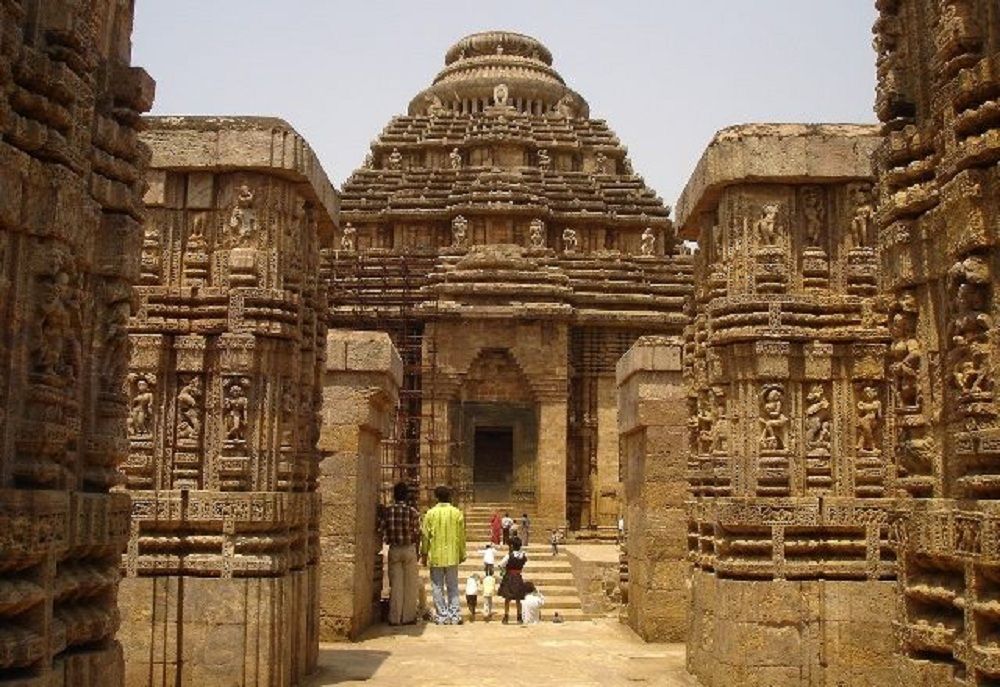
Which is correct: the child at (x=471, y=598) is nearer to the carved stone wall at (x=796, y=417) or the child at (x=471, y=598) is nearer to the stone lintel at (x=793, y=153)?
the carved stone wall at (x=796, y=417)

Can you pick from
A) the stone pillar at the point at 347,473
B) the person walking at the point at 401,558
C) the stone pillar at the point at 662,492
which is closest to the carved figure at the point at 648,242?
the stone pillar at the point at 662,492

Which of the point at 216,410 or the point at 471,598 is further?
the point at 471,598

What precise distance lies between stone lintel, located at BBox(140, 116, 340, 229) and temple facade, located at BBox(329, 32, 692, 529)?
1538 cm

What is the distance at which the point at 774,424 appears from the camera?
34.8 feet

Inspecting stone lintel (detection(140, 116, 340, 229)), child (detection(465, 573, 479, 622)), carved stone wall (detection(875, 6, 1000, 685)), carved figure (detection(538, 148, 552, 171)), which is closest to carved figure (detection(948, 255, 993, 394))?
carved stone wall (detection(875, 6, 1000, 685))

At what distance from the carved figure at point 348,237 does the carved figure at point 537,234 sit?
488 cm

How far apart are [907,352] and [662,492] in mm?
8625

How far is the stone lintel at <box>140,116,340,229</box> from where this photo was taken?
1016 cm

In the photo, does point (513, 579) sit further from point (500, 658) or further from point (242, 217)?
point (242, 217)

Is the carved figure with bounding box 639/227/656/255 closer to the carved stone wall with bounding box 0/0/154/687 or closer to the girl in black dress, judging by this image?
the girl in black dress

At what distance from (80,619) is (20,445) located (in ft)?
3.55

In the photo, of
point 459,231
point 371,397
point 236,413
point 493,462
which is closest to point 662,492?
point 371,397

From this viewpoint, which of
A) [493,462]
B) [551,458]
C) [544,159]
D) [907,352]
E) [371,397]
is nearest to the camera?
[907,352]

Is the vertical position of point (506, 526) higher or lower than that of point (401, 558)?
higher
